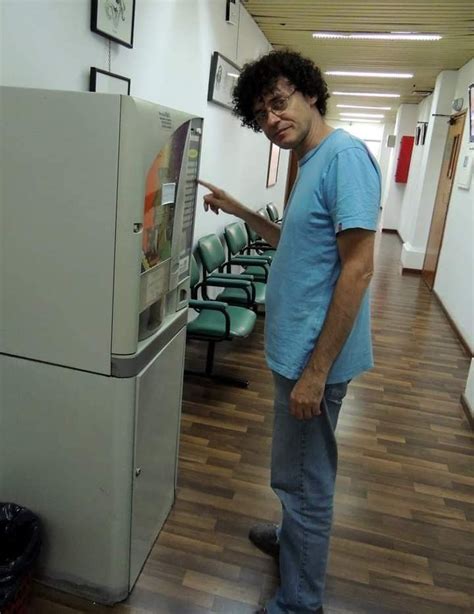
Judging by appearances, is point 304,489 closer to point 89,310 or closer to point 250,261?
point 89,310

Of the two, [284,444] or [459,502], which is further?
[459,502]

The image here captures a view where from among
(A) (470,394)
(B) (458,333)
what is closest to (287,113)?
(A) (470,394)

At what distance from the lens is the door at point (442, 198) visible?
18.9ft

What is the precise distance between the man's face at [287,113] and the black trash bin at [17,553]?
1.34 metres

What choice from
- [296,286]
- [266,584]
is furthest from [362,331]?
[266,584]

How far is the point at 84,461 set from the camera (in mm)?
1386

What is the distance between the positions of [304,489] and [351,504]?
2.74 feet

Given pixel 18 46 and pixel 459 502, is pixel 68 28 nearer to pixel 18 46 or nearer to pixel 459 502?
pixel 18 46

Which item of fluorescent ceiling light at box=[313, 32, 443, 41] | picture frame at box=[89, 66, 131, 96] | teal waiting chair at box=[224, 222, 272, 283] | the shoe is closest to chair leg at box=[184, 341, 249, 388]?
teal waiting chair at box=[224, 222, 272, 283]

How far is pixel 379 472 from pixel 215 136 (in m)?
2.75

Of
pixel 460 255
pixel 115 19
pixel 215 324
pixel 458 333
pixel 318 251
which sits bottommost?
pixel 458 333

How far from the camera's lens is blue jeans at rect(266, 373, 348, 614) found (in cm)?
135

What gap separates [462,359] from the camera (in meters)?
3.89

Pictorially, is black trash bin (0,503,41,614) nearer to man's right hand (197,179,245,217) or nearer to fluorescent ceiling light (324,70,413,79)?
man's right hand (197,179,245,217)
